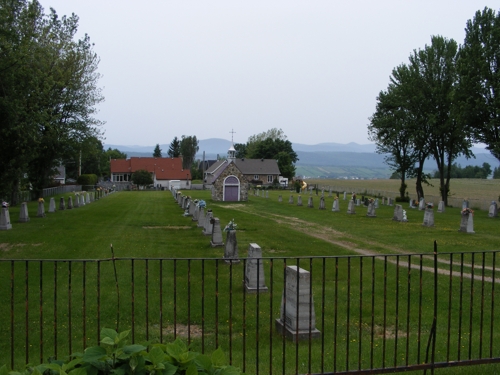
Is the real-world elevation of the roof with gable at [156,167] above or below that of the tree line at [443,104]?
below

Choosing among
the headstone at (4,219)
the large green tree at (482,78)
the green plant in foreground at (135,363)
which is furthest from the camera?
the large green tree at (482,78)

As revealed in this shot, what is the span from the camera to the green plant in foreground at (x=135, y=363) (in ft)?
12.3

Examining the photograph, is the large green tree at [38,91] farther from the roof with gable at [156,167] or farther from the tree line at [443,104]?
the roof with gable at [156,167]

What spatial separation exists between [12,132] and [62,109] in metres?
16.8

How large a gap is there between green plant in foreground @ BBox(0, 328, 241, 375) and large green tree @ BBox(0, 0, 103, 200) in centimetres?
1837

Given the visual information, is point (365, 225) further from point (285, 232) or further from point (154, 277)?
point (154, 277)

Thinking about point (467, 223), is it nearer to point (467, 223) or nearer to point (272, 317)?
point (467, 223)

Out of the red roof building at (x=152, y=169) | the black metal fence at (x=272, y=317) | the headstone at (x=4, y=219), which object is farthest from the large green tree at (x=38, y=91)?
the red roof building at (x=152, y=169)

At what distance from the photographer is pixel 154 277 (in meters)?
12.7

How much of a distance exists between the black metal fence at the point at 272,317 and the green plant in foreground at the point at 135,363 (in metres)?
1.02

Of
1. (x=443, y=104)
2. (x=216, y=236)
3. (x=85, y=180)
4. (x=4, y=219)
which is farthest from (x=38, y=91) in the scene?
(x=85, y=180)

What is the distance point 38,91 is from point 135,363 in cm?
2335

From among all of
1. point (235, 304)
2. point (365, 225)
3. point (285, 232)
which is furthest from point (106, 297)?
point (365, 225)

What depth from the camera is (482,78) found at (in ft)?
113
